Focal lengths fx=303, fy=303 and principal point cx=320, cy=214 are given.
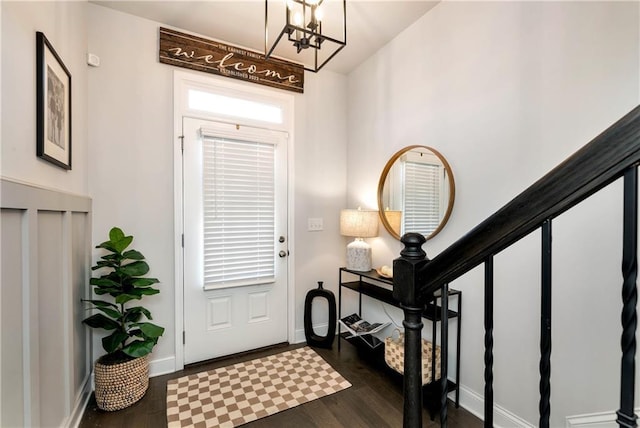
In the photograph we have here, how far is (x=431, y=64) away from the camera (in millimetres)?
2367

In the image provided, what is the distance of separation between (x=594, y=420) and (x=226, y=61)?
3395 millimetres

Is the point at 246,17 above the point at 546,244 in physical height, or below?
above

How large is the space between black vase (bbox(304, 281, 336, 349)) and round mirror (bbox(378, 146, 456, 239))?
882 mm

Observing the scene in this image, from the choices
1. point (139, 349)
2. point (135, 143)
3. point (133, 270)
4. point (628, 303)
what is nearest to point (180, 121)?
point (135, 143)

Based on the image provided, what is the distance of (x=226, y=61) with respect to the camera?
2.69m

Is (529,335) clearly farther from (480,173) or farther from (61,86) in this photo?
(61,86)

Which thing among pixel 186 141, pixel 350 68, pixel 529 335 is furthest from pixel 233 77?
pixel 529 335

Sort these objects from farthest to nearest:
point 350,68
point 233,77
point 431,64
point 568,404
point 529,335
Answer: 1. point 350,68
2. point 233,77
3. point 431,64
4. point 529,335
5. point 568,404

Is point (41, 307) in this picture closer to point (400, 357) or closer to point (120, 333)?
point (120, 333)

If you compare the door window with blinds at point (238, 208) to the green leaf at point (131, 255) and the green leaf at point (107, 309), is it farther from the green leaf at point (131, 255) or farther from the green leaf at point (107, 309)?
the green leaf at point (107, 309)

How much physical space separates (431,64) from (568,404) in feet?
7.69

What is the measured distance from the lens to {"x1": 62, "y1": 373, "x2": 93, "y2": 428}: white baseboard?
1739 mm

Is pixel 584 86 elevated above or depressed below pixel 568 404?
above

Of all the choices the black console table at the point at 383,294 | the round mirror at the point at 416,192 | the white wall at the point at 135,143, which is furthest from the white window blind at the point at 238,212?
the round mirror at the point at 416,192
